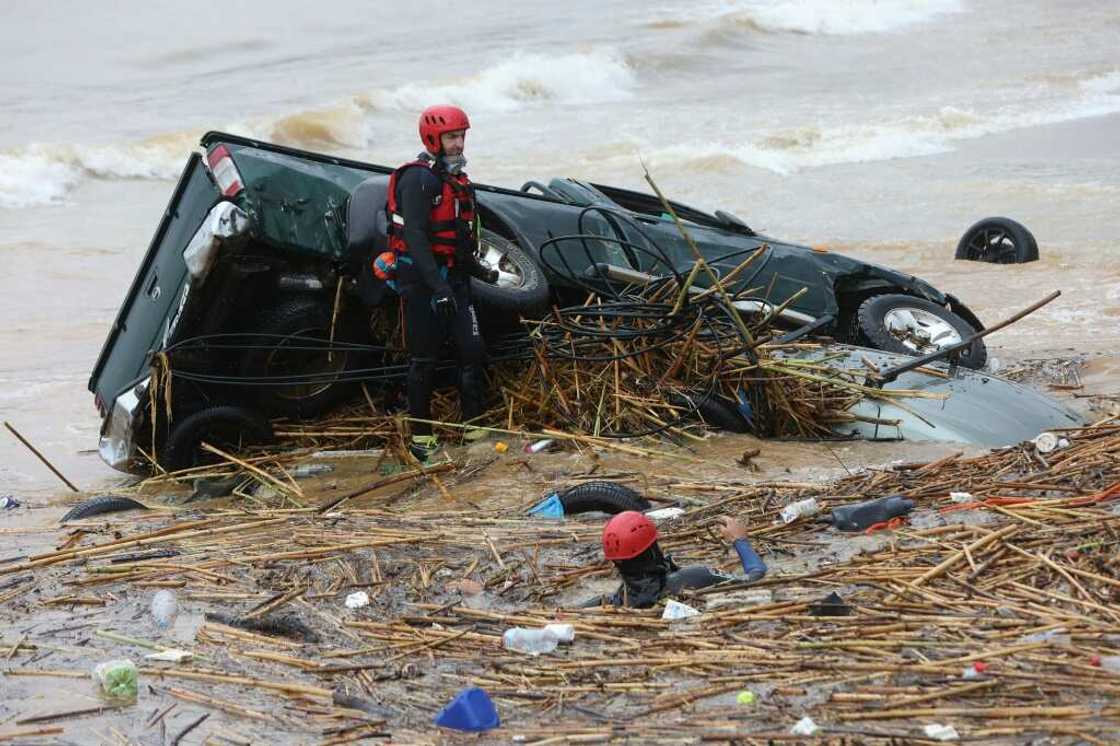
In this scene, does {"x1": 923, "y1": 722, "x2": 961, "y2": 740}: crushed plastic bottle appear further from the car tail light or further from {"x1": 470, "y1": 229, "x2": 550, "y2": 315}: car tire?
the car tail light

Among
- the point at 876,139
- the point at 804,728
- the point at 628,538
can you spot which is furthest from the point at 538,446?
the point at 876,139

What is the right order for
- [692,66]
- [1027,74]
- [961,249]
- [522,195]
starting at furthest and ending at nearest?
[692,66] < [1027,74] < [961,249] < [522,195]

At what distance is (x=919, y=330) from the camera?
9633 millimetres

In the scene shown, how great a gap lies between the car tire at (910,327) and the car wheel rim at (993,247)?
13.8 feet

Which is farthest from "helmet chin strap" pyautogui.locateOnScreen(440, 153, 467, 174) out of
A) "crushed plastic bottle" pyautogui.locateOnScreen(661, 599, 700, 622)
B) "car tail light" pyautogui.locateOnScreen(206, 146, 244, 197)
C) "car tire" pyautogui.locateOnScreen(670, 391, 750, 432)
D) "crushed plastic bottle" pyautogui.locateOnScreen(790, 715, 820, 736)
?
"crushed plastic bottle" pyautogui.locateOnScreen(790, 715, 820, 736)

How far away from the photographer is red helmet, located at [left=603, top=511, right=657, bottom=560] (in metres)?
4.79

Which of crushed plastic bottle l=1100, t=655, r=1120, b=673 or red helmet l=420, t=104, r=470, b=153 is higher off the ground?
red helmet l=420, t=104, r=470, b=153

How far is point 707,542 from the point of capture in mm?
5504

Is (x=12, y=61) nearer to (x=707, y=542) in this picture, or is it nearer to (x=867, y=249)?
(x=867, y=249)

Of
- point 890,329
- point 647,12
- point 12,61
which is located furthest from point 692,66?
point 890,329

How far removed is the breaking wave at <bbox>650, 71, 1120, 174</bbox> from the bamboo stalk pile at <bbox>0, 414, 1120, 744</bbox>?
1926cm

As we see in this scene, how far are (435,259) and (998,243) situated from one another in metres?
8.10

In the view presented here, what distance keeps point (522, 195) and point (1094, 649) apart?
5.81 meters

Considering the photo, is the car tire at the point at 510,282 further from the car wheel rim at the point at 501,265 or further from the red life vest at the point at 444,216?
the red life vest at the point at 444,216
